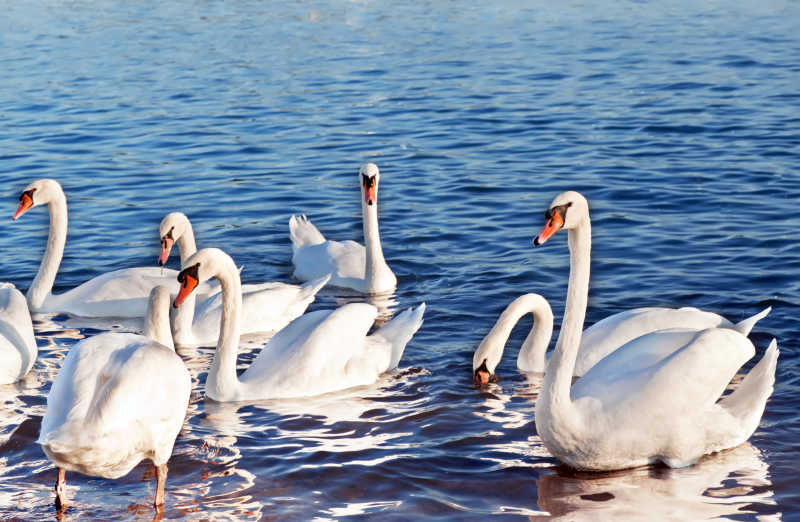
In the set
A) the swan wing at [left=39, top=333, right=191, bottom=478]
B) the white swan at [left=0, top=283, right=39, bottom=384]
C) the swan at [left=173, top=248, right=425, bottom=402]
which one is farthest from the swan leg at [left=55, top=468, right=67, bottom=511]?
the white swan at [left=0, top=283, right=39, bottom=384]

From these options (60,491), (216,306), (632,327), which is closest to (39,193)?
(216,306)

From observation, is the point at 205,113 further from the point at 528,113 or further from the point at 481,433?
the point at 481,433

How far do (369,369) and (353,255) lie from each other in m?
2.98

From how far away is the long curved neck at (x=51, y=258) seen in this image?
36.9 feet

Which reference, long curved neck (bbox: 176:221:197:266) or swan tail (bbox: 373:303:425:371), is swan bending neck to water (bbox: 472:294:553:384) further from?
long curved neck (bbox: 176:221:197:266)

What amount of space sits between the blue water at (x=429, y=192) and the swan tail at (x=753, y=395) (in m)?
0.23

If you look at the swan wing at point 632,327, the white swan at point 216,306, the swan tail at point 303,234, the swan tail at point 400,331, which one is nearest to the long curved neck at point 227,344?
the swan tail at point 400,331

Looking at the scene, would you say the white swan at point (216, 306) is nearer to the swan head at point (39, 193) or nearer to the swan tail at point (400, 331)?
the swan tail at point (400, 331)

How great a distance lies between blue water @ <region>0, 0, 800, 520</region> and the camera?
7.29 meters

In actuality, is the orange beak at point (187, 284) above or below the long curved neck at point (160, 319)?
above

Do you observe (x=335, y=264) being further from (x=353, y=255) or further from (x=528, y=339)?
(x=528, y=339)

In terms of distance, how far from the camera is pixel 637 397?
6922 mm

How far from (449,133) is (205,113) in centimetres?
443

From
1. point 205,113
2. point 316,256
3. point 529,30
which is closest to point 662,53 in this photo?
point 529,30
